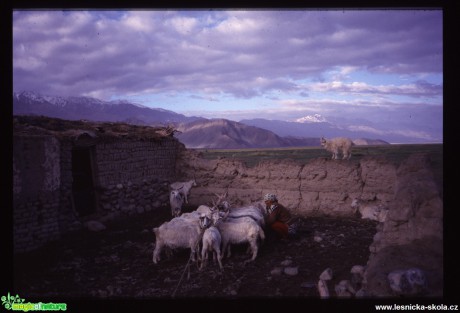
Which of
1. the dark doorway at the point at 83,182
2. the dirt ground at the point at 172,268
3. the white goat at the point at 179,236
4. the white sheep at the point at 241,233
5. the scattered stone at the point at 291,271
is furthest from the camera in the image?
the dark doorway at the point at 83,182

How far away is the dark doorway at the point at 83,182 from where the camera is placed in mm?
10477

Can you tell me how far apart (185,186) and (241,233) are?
5.39 metres

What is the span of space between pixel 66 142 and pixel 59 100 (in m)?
106

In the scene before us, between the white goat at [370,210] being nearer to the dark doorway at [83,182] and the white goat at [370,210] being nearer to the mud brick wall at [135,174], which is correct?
the mud brick wall at [135,174]

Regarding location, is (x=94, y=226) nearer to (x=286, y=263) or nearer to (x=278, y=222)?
(x=278, y=222)

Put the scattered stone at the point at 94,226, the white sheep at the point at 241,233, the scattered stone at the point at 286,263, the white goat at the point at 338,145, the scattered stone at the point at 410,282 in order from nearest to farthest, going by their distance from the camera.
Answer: the scattered stone at the point at 410,282 < the scattered stone at the point at 286,263 < the white sheep at the point at 241,233 < the scattered stone at the point at 94,226 < the white goat at the point at 338,145

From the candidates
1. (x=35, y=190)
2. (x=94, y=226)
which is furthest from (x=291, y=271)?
(x=35, y=190)

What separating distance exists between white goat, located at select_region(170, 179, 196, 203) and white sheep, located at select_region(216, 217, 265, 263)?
4946 millimetres

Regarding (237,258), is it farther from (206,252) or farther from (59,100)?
(59,100)

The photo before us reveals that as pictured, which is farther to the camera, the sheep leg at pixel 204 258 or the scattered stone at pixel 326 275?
the sheep leg at pixel 204 258

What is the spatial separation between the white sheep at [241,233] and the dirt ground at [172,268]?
34 cm

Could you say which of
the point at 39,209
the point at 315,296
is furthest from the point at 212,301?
the point at 39,209

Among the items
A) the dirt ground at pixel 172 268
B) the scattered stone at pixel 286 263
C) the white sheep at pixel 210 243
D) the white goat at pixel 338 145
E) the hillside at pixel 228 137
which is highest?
the hillside at pixel 228 137

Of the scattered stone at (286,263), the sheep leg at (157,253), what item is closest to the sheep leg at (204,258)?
the sheep leg at (157,253)
